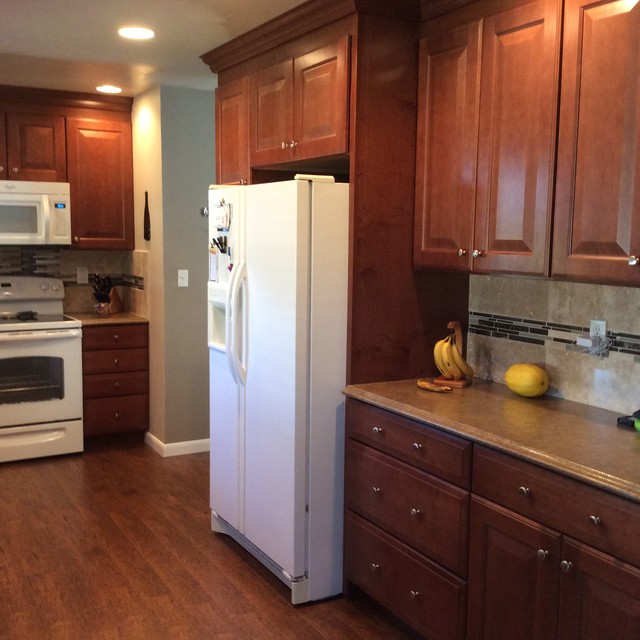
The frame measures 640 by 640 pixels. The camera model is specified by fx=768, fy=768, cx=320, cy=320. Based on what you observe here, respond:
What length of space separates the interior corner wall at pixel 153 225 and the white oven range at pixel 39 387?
1.53 ft

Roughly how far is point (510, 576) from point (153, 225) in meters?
3.44

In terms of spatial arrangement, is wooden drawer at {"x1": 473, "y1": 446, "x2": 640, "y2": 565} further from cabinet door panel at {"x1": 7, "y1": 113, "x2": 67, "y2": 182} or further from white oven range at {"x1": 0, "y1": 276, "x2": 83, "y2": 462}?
cabinet door panel at {"x1": 7, "y1": 113, "x2": 67, "y2": 182}

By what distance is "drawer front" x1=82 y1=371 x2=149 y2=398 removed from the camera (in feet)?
16.4

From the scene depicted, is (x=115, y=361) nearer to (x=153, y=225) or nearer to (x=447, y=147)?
(x=153, y=225)

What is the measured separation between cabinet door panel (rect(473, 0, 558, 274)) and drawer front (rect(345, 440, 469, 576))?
0.75m

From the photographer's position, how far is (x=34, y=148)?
4.92m

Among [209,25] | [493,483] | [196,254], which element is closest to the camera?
[493,483]

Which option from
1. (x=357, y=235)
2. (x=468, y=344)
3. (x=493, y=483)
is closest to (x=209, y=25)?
(x=357, y=235)

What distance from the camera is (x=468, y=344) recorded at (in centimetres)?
318

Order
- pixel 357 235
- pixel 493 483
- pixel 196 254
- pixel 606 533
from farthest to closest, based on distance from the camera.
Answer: pixel 196 254 → pixel 357 235 → pixel 493 483 → pixel 606 533

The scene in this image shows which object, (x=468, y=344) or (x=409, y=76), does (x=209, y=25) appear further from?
(x=468, y=344)

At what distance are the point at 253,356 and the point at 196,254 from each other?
6.08ft

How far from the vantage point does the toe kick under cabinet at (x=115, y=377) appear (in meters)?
4.98

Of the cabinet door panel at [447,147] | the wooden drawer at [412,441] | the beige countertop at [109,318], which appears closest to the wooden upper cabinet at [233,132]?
the cabinet door panel at [447,147]
